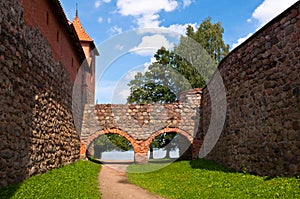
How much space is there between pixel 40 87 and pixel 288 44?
6511 mm

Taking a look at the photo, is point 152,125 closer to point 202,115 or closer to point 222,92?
point 202,115

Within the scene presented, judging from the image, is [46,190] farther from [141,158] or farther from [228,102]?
[141,158]

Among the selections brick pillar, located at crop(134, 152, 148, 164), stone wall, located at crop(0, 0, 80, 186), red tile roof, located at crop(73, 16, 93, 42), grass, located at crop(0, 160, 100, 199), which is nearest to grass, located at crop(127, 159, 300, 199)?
grass, located at crop(0, 160, 100, 199)

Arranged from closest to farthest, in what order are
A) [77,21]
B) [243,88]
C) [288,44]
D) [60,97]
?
[288,44]
[243,88]
[60,97]
[77,21]

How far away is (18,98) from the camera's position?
6.12m

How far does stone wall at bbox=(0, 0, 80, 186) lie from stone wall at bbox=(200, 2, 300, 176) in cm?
602

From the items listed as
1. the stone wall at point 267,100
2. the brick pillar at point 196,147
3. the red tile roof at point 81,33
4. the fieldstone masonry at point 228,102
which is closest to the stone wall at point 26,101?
the fieldstone masonry at point 228,102

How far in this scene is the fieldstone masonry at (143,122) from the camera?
15820 mm

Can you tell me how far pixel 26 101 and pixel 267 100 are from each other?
19.9 ft

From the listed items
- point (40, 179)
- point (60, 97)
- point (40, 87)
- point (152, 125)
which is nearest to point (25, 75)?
point (40, 87)

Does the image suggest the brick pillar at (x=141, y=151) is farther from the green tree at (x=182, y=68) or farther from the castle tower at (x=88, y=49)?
the green tree at (x=182, y=68)

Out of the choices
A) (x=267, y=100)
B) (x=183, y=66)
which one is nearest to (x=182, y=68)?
(x=183, y=66)

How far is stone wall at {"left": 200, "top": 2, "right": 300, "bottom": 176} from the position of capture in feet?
20.8

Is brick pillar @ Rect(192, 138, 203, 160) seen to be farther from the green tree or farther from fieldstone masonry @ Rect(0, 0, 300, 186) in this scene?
the green tree
